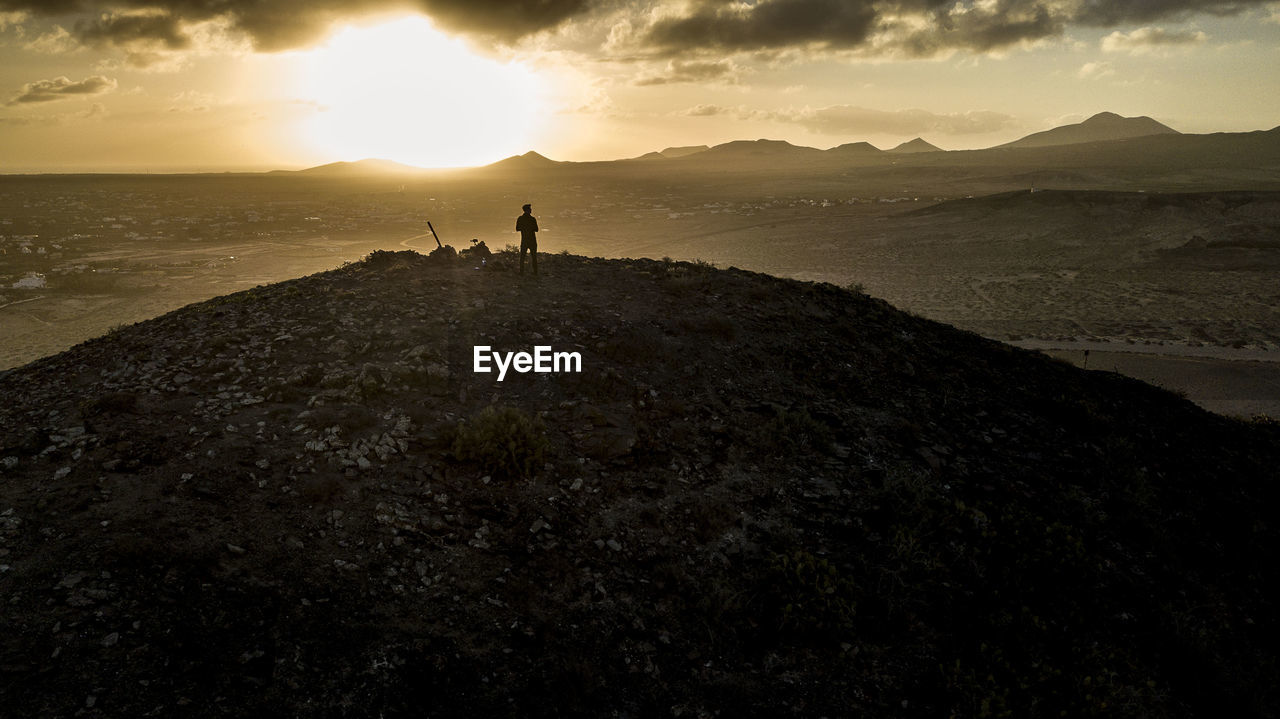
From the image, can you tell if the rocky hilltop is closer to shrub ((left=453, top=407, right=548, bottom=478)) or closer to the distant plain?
shrub ((left=453, top=407, right=548, bottom=478))

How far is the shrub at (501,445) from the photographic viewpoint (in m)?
8.15

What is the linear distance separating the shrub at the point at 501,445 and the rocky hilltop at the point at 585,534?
0.22ft

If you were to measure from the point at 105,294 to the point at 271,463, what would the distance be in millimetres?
35261

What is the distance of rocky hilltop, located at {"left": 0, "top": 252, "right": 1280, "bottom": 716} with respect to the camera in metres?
5.46

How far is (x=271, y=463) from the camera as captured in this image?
7504mm

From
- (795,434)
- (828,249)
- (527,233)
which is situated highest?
(527,233)

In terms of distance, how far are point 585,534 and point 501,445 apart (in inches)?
72.9

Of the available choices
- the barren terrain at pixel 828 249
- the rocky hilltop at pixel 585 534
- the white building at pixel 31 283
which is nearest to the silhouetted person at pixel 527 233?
the rocky hilltop at pixel 585 534

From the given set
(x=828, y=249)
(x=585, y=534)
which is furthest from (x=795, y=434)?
(x=828, y=249)

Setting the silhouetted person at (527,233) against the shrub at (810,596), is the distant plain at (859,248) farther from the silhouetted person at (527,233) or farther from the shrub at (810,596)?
the silhouetted person at (527,233)

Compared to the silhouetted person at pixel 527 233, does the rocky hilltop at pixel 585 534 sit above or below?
below

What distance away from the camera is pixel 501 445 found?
8.34 metres

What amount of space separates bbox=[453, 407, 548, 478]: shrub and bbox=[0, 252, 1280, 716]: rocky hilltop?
7 centimetres

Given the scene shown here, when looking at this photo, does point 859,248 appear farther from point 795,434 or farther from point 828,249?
point 795,434
